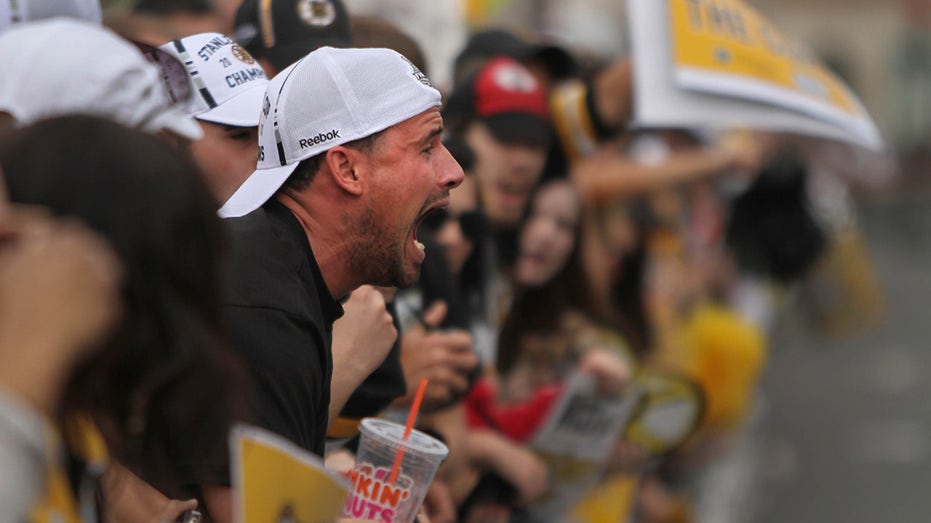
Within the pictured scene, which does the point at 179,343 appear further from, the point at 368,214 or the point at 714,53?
the point at 714,53

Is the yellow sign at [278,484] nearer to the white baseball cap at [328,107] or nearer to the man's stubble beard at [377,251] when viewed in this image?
the man's stubble beard at [377,251]

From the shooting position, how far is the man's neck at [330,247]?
325cm

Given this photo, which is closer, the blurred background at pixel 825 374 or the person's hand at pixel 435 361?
the person's hand at pixel 435 361

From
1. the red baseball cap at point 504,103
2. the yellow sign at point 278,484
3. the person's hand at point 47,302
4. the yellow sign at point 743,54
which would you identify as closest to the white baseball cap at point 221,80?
the yellow sign at point 278,484

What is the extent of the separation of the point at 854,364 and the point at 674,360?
31.8ft

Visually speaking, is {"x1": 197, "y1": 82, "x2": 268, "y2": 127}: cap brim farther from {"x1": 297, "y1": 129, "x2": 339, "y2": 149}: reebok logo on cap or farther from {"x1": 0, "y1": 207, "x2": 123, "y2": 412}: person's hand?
{"x1": 0, "y1": 207, "x2": 123, "y2": 412}: person's hand

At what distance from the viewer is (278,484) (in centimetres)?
255

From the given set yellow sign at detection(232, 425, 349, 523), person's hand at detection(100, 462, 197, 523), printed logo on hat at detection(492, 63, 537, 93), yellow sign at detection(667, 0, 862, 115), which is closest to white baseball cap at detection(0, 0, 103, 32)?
person's hand at detection(100, 462, 197, 523)

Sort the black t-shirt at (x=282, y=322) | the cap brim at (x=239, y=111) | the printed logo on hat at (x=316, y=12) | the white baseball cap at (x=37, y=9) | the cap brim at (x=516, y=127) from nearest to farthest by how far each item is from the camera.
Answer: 1. the black t-shirt at (x=282, y=322)
2. the cap brim at (x=239, y=111)
3. the white baseball cap at (x=37, y=9)
4. the printed logo on hat at (x=316, y=12)
5. the cap brim at (x=516, y=127)

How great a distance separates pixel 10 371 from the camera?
74.9 inches

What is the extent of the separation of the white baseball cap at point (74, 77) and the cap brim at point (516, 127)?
2533 mm

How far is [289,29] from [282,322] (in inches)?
63.6

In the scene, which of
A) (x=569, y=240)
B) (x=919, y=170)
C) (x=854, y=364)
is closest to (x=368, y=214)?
(x=569, y=240)

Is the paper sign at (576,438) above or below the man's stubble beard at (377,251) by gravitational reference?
below
